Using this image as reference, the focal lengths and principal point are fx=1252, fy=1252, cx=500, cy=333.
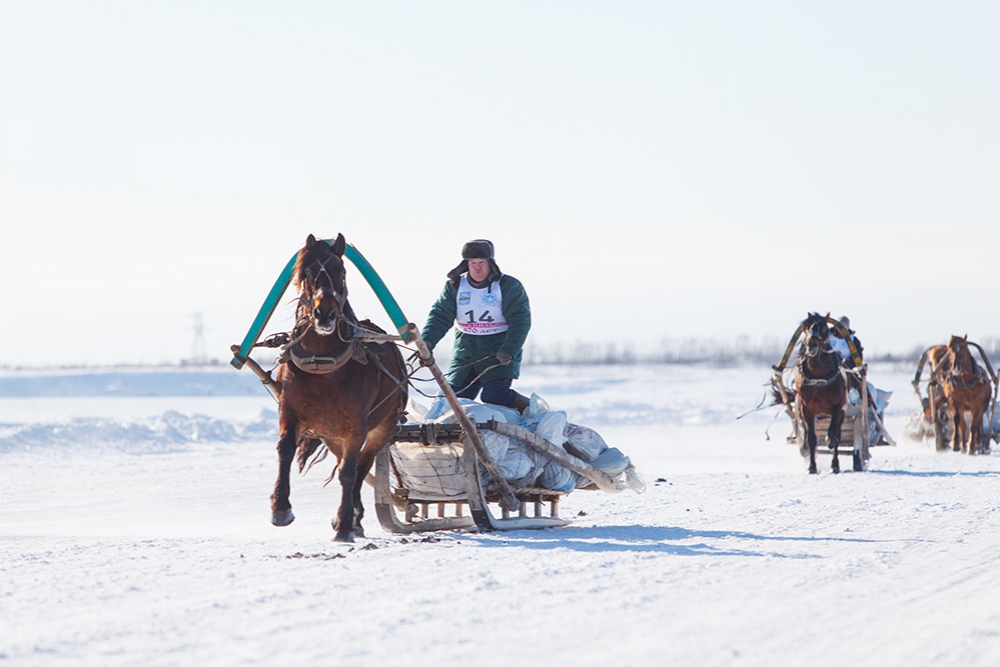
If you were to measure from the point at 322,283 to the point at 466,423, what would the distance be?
152 centimetres

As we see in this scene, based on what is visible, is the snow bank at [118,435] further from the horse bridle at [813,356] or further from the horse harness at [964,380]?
the horse harness at [964,380]

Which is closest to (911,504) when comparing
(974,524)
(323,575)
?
(974,524)

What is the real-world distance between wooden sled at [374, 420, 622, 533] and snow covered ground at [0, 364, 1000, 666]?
14.2 inches

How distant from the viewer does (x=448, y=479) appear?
933cm

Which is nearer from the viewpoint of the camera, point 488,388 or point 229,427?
point 488,388

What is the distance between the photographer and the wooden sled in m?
9.09

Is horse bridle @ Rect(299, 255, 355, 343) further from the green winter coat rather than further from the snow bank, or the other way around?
the snow bank

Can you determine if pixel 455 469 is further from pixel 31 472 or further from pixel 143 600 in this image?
pixel 31 472

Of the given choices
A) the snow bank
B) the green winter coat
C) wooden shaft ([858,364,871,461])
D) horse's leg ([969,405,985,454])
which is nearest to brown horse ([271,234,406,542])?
the green winter coat

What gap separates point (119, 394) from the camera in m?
55.8

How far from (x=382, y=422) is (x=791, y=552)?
10.1 ft

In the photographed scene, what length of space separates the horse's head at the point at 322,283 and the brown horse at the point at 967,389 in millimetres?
15483

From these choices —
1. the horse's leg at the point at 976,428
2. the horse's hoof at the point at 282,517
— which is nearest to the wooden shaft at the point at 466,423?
the horse's hoof at the point at 282,517

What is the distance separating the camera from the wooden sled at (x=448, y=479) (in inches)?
358
